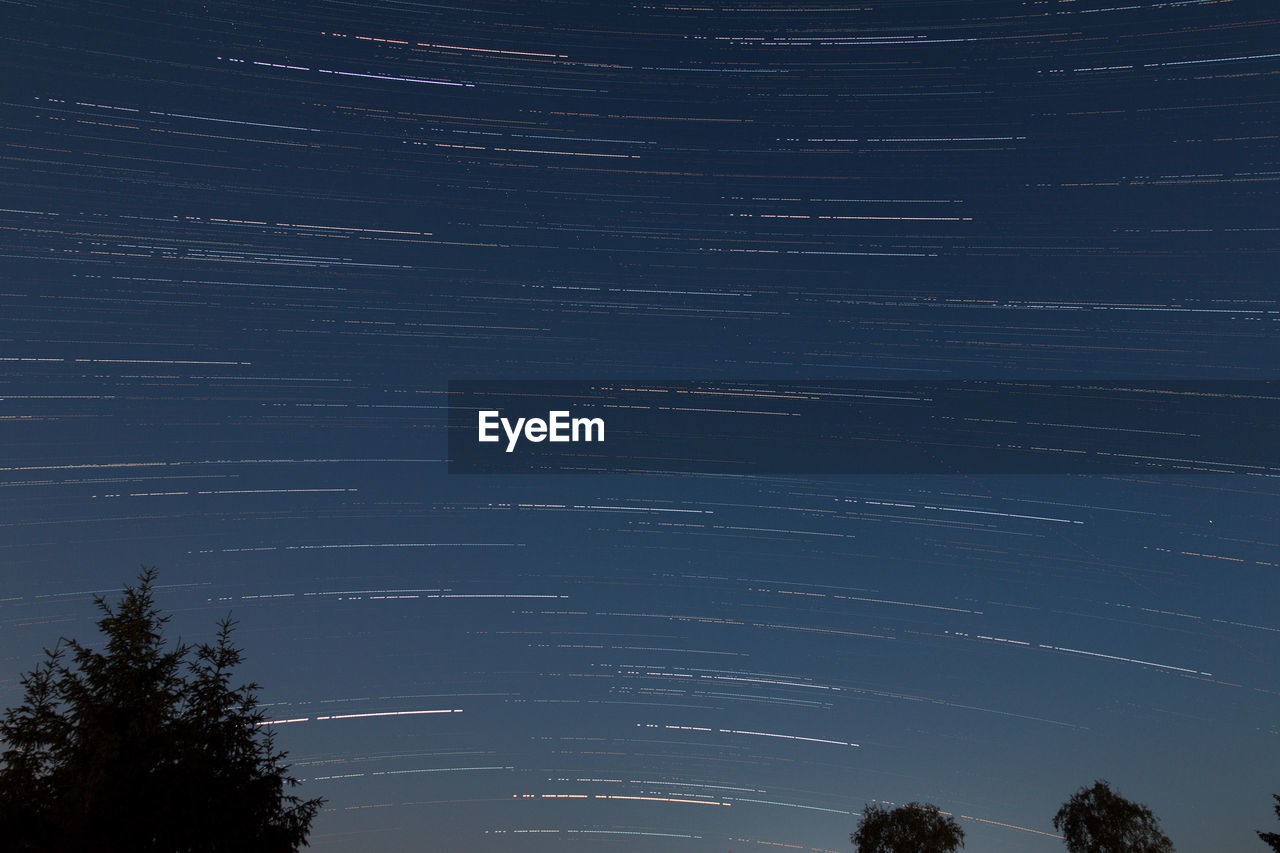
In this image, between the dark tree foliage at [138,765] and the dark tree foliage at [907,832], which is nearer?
the dark tree foliage at [138,765]

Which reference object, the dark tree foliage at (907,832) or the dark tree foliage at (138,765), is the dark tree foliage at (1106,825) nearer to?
the dark tree foliage at (907,832)

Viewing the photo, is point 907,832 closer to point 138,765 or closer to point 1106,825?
point 1106,825

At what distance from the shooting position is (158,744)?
703 inches

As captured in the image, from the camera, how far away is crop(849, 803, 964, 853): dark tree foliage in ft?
143

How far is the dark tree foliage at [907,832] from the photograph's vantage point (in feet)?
143

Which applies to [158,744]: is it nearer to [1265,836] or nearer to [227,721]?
[227,721]

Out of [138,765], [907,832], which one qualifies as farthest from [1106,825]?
[138,765]

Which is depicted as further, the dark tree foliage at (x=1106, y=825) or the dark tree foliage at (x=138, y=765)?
the dark tree foliage at (x=1106, y=825)

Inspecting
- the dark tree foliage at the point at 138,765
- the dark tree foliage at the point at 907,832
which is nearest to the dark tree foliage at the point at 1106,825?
the dark tree foliage at the point at 907,832

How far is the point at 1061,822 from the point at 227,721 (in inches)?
1634

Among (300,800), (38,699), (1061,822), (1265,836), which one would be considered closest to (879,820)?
(1061,822)

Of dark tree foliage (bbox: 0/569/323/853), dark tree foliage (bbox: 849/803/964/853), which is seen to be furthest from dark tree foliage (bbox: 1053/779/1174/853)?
dark tree foliage (bbox: 0/569/323/853)

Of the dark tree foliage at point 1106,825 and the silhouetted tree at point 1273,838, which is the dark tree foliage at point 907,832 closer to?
the dark tree foliage at point 1106,825

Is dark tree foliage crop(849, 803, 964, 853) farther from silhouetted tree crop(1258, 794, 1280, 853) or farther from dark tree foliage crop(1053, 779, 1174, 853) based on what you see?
silhouetted tree crop(1258, 794, 1280, 853)
